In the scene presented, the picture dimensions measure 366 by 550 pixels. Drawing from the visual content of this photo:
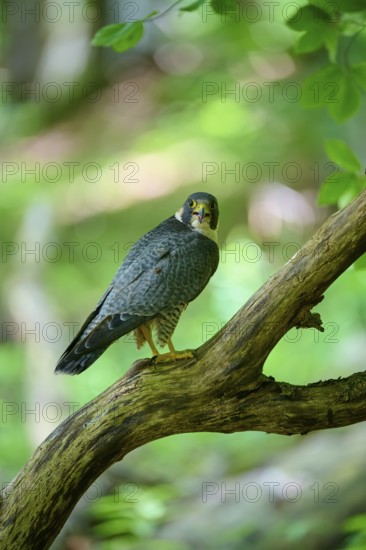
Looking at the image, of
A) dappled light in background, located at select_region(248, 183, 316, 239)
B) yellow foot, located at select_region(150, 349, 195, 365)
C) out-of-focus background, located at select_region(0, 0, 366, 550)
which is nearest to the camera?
yellow foot, located at select_region(150, 349, 195, 365)

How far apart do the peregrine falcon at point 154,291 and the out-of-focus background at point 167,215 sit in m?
0.99

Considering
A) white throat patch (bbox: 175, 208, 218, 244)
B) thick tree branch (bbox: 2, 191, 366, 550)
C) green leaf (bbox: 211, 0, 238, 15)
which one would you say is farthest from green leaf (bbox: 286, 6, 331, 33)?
white throat patch (bbox: 175, 208, 218, 244)

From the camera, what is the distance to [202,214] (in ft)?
11.6

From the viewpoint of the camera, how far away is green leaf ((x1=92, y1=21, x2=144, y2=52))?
2756 mm

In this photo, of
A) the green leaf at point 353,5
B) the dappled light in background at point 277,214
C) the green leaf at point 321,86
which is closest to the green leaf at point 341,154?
the green leaf at point 321,86

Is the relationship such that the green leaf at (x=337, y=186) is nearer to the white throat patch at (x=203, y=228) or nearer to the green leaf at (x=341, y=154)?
the green leaf at (x=341, y=154)

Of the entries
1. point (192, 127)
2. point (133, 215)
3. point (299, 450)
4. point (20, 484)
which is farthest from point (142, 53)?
point (20, 484)

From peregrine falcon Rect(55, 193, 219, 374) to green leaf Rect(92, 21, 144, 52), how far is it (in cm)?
98

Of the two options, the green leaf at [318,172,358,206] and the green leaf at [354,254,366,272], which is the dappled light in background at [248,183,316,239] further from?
the green leaf at [354,254,366,272]

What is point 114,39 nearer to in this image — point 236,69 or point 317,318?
point 317,318

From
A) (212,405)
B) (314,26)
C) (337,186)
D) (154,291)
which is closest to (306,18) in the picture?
(314,26)

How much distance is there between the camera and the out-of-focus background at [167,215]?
208 inches

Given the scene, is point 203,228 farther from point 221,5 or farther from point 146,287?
point 221,5

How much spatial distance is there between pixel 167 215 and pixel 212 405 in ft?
17.5
